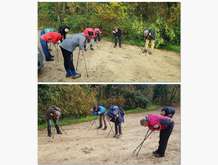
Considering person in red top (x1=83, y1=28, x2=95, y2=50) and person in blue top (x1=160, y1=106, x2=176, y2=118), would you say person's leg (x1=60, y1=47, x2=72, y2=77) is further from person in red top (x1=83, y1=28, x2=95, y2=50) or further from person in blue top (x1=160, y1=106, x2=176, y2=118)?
person in blue top (x1=160, y1=106, x2=176, y2=118)

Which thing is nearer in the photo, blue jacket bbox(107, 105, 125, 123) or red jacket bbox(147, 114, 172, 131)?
red jacket bbox(147, 114, 172, 131)

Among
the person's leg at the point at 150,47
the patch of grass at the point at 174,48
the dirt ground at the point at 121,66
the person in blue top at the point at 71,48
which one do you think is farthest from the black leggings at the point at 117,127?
the patch of grass at the point at 174,48

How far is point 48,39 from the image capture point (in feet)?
14.4

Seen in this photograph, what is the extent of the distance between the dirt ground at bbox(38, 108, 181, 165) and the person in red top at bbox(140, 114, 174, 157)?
61 millimetres

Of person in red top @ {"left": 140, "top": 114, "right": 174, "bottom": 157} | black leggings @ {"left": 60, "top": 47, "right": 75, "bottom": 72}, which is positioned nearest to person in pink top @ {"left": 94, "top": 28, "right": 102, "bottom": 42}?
black leggings @ {"left": 60, "top": 47, "right": 75, "bottom": 72}

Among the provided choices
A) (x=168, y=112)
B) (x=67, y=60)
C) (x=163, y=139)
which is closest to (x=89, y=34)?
(x=67, y=60)

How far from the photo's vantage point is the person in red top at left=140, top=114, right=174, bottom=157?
4.22 meters

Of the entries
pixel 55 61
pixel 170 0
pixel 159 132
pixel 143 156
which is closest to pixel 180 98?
pixel 159 132

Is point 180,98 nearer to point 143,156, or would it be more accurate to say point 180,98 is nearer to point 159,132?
point 159,132

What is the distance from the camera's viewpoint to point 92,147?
14.2ft

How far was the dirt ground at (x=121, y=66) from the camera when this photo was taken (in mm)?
4418

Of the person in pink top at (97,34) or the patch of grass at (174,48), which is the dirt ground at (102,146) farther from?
the person in pink top at (97,34)

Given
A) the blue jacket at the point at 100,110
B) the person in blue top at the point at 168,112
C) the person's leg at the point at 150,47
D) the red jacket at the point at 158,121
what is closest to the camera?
the red jacket at the point at 158,121

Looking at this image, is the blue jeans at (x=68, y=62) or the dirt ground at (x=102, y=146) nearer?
the dirt ground at (x=102, y=146)
